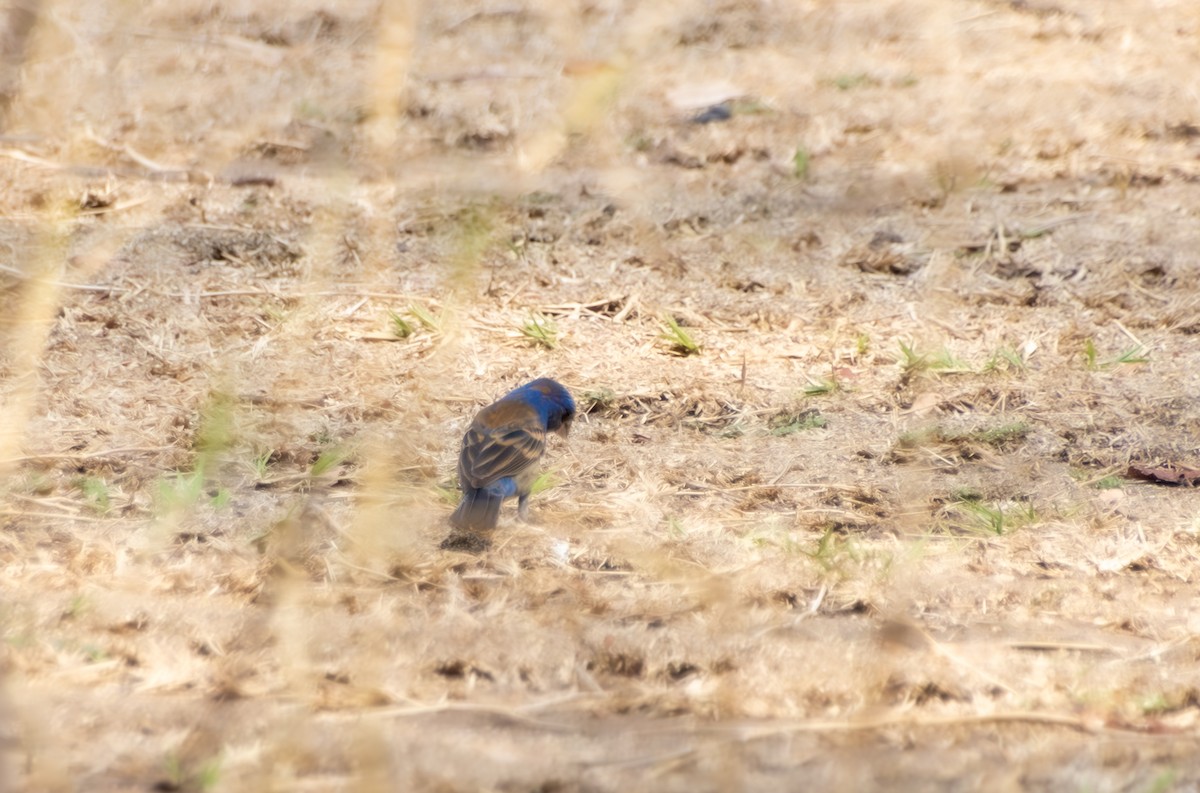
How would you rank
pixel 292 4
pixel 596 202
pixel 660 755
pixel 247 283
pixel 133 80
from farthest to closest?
pixel 292 4 < pixel 133 80 < pixel 596 202 < pixel 247 283 < pixel 660 755

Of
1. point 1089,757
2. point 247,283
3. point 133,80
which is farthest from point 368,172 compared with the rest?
point 1089,757

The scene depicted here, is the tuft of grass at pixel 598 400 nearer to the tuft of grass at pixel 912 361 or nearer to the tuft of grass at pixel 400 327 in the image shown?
the tuft of grass at pixel 400 327

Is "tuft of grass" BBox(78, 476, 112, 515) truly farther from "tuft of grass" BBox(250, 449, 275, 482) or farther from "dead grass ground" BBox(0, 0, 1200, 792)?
"tuft of grass" BBox(250, 449, 275, 482)

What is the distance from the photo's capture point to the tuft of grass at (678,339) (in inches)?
206

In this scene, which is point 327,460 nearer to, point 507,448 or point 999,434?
point 507,448

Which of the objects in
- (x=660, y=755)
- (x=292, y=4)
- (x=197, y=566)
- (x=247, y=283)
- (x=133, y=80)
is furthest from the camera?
(x=292, y=4)

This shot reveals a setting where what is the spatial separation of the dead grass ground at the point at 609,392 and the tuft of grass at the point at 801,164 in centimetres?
1

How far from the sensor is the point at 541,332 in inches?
207

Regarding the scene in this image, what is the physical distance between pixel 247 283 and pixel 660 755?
11.8ft

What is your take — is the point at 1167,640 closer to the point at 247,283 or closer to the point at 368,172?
the point at 247,283

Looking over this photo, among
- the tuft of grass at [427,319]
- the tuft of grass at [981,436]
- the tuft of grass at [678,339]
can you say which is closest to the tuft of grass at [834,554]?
the tuft of grass at [981,436]

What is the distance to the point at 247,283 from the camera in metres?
5.58

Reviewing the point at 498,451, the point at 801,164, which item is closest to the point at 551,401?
the point at 498,451

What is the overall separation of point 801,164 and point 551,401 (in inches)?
101
